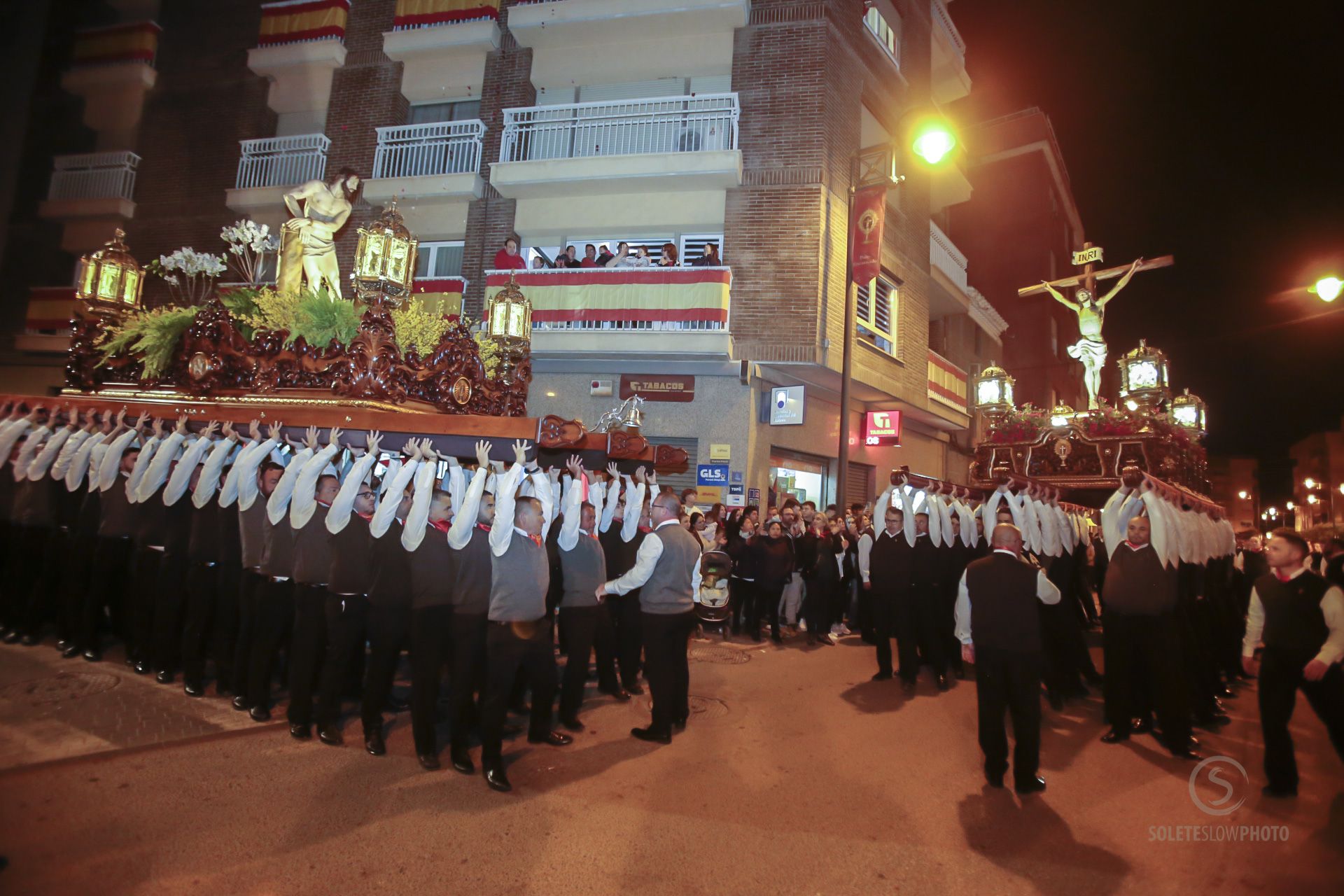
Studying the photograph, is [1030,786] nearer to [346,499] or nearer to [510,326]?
[346,499]

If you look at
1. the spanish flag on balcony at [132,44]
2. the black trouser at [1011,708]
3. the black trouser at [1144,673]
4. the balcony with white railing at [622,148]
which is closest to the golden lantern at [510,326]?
the black trouser at [1011,708]

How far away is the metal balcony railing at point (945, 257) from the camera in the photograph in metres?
19.7

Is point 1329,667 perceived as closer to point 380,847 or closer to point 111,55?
point 380,847

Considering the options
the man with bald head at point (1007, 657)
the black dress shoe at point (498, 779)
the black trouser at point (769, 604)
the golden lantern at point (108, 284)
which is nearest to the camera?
the black dress shoe at point (498, 779)

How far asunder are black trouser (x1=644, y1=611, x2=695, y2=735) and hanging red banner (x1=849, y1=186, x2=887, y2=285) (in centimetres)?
1010

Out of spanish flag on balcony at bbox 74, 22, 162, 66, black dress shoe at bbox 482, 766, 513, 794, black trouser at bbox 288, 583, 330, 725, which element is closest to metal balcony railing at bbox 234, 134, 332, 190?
spanish flag on balcony at bbox 74, 22, 162, 66

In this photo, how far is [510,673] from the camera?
16.1 ft

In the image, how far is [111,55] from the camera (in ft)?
63.6

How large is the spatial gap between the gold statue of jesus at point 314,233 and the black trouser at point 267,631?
12.2ft

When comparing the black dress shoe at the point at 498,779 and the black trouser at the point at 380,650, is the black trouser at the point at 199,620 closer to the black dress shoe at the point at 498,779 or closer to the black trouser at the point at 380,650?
the black trouser at the point at 380,650

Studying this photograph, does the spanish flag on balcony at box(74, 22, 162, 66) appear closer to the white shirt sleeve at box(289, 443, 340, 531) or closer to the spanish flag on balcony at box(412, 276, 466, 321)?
the spanish flag on balcony at box(412, 276, 466, 321)

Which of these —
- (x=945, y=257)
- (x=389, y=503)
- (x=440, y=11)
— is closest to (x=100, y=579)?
(x=389, y=503)

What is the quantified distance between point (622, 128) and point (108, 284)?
10982 millimetres

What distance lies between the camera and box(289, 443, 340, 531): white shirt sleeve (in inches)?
217
